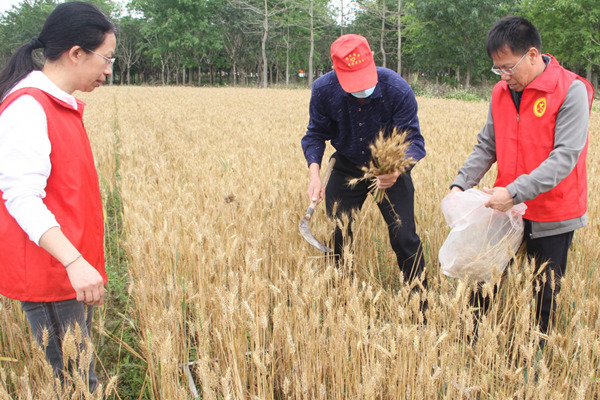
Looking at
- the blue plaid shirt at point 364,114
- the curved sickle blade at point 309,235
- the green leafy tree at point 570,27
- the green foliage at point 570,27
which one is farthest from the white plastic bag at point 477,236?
the green leafy tree at point 570,27

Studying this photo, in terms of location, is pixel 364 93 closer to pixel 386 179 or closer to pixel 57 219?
pixel 386 179

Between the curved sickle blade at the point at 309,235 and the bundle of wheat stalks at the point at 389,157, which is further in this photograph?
the curved sickle blade at the point at 309,235

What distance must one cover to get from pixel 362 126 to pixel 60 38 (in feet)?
5.74

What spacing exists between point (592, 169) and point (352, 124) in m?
3.50

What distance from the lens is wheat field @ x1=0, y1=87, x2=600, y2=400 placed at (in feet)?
5.55

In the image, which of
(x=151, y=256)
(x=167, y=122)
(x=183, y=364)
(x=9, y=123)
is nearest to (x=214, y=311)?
(x=183, y=364)

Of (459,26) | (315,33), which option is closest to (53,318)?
(459,26)

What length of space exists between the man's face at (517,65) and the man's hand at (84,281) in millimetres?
1854

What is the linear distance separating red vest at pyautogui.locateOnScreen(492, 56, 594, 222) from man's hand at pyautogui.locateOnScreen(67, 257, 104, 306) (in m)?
1.92

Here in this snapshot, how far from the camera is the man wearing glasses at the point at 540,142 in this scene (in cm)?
204

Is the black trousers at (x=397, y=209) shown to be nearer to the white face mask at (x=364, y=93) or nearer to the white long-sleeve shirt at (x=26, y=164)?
the white face mask at (x=364, y=93)

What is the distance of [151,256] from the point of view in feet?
8.86

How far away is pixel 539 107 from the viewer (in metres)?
2.14

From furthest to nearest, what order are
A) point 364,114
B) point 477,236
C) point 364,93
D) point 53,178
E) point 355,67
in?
point 364,114 < point 364,93 < point 355,67 < point 477,236 < point 53,178
